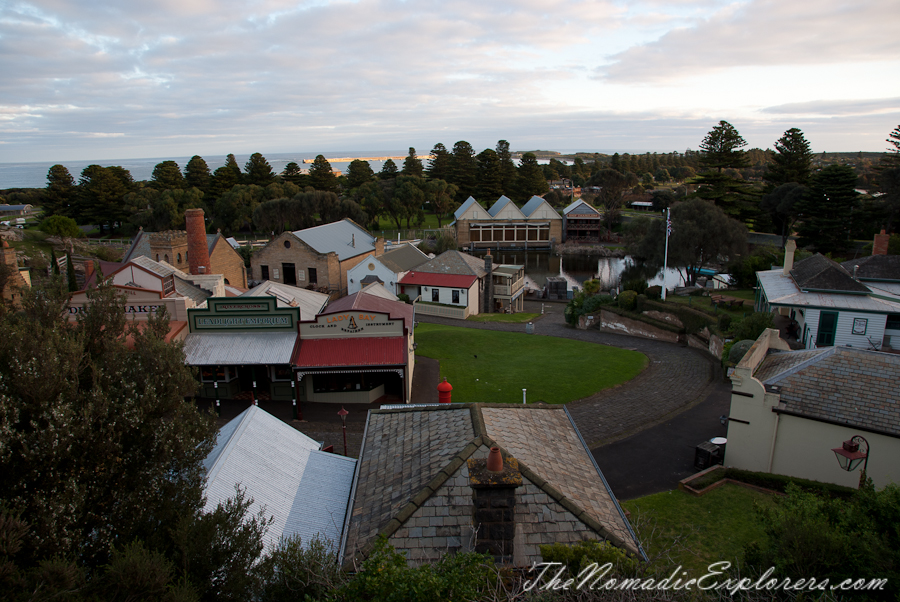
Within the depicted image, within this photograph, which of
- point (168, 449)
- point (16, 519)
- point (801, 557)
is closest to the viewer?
point (16, 519)

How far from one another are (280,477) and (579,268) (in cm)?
7320

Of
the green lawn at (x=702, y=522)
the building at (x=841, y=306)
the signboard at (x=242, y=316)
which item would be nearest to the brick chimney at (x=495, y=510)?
the green lawn at (x=702, y=522)

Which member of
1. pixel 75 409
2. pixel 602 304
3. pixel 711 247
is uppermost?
pixel 75 409

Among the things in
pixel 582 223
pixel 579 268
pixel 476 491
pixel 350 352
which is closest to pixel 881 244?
pixel 350 352

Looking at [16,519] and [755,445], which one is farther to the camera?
[755,445]

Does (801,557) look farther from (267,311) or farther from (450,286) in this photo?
(450,286)

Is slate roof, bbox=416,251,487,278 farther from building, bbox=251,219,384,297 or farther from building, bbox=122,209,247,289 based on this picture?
building, bbox=122,209,247,289

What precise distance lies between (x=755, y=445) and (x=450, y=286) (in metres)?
30.6

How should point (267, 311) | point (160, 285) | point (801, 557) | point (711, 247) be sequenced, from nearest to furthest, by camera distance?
point (801, 557)
point (267, 311)
point (160, 285)
point (711, 247)

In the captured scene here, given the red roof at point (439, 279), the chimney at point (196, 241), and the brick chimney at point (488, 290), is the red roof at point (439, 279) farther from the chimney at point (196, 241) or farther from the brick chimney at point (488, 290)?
the chimney at point (196, 241)

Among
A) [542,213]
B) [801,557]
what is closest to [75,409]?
[801,557]

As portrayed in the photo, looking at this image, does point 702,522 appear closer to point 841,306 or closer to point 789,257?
point 841,306

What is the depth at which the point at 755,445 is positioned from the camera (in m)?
15.9

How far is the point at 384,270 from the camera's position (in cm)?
4766
